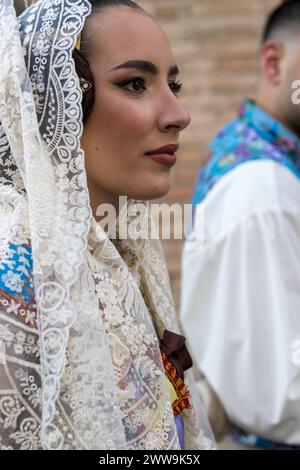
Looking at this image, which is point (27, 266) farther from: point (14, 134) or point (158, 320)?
point (158, 320)

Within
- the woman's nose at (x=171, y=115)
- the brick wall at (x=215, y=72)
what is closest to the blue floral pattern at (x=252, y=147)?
the brick wall at (x=215, y=72)

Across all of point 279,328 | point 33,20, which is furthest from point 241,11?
point 33,20

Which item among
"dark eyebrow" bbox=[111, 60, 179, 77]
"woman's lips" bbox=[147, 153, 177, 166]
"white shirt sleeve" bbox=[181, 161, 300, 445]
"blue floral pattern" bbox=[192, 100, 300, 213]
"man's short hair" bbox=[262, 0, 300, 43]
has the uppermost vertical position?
"man's short hair" bbox=[262, 0, 300, 43]

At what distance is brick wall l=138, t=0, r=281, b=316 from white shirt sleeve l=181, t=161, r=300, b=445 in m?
1.13

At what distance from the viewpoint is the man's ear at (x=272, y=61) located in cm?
307

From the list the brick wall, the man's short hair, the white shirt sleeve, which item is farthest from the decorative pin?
the brick wall

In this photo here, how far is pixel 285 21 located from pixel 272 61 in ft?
0.59

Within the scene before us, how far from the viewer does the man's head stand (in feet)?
9.88

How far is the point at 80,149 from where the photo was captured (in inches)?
55.8

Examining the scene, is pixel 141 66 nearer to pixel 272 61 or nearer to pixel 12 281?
pixel 12 281

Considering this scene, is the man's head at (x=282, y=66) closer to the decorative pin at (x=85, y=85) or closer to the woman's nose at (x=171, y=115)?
the woman's nose at (x=171, y=115)

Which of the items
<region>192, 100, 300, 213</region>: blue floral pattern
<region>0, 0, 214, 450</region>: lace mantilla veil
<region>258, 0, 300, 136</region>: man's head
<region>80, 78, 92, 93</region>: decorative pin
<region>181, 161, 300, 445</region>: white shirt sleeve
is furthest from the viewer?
<region>258, 0, 300, 136</region>: man's head

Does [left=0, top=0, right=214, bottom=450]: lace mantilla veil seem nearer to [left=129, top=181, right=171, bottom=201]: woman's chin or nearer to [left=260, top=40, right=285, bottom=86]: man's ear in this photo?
[left=129, top=181, right=171, bottom=201]: woman's chin

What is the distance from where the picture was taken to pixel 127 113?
149 centimetres
